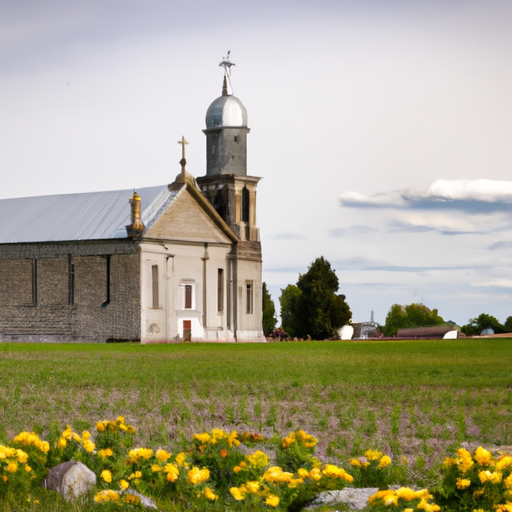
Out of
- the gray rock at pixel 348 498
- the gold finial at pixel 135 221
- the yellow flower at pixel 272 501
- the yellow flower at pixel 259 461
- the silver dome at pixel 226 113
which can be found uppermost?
the silver dome at pixel 226 113

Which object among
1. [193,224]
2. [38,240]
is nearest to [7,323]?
[38,240]

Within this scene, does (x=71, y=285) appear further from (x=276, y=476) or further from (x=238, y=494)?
(x=238, y=494)

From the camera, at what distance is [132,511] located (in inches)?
278

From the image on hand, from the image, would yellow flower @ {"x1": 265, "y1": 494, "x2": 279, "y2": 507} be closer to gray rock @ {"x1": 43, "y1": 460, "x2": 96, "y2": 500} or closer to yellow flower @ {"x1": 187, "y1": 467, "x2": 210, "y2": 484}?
yellow flower @ {"x1": 187, "y1": 467, "x2": 210, "y2": 484}

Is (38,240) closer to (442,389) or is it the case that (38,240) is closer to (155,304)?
(155,304)

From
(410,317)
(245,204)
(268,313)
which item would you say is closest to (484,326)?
(410,317)

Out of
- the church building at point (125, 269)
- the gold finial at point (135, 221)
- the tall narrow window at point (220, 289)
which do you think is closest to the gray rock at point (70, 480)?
the church building at point (125, 269)

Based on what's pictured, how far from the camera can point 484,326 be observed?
122m

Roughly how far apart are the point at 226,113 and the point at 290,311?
26.2 metres

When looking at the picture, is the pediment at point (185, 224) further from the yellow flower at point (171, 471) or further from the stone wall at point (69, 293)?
the yellow flower at point (171, 471)

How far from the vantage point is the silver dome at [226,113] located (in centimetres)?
Answer: 6094

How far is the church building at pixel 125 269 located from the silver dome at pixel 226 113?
6.73m

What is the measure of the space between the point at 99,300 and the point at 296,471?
1713 inches

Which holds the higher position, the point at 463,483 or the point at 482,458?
the point at 482,458
